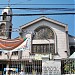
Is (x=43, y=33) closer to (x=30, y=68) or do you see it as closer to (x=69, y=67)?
(x=30, y=68)

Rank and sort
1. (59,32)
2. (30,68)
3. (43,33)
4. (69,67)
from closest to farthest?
(69,67) → (30,68) → (59,32) → (43,33)

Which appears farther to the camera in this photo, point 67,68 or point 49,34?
point 49,34

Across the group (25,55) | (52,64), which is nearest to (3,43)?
(52,64)

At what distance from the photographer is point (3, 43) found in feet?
42.7

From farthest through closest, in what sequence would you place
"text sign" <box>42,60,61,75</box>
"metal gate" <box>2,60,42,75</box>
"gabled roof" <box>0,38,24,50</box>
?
"metal gate" <box>2,60,42,75</box> → "gabled roof" <box>0,38,24,50</box> → "text sign" <box>42,60,61,75</box>

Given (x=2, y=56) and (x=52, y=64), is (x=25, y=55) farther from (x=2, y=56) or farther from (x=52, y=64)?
(x=52, y=64)

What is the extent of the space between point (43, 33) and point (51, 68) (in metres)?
19.1

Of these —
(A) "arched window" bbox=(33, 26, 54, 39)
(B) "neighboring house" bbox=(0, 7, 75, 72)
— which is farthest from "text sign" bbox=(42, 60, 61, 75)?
(A) "arched window" bbox=(33, 26, 54, 39)

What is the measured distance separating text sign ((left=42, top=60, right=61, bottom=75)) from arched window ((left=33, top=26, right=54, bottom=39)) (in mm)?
18270

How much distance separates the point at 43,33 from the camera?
3177cm

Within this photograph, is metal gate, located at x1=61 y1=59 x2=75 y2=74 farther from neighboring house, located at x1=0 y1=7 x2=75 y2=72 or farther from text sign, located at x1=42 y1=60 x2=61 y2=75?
neighboring house, located at x1=0 y1=7 x2=75 y2=72

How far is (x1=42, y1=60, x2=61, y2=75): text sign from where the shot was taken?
42.0 ft

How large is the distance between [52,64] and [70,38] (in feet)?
65.0

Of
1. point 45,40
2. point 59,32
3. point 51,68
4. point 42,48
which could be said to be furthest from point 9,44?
point 59,32
